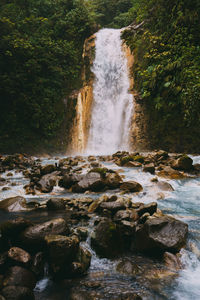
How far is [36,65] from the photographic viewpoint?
1445cm

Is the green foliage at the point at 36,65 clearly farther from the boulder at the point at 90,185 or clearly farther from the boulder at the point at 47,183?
the boulder at the point at 90,185

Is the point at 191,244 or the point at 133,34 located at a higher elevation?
the point at 133,34

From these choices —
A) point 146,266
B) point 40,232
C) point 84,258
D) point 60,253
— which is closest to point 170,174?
point 146,266

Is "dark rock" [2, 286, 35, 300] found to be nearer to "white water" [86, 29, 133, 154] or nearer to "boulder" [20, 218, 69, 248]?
"boulder" [20, 218, 69, 248]

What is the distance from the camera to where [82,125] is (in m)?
15.7

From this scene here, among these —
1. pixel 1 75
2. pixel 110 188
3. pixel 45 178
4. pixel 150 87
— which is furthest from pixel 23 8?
pixel 110 188

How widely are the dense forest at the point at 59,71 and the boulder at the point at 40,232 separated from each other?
811 centimetres

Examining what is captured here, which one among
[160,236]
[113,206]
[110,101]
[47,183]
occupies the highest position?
[110,101]

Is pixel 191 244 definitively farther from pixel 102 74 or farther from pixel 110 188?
pixel 102 74

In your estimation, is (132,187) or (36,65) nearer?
(132,187)

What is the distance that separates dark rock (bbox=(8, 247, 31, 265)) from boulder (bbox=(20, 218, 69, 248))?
17 cm

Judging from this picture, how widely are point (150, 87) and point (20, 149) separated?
30.2ft

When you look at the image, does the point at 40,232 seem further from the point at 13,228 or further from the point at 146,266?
the point at 146,266

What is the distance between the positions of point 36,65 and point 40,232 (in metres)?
14.2
